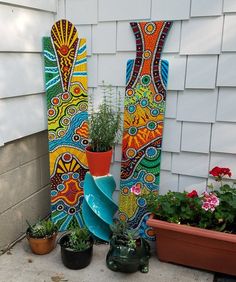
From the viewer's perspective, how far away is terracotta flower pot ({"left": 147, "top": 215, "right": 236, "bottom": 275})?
1760mm

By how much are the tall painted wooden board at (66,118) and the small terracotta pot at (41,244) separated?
0.27m

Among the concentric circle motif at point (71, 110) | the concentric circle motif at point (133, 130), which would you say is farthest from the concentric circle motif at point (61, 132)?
the concentric circle motif at point (133, 130)

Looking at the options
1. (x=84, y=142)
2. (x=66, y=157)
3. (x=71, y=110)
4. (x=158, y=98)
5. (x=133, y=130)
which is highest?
(x=158, y=98)

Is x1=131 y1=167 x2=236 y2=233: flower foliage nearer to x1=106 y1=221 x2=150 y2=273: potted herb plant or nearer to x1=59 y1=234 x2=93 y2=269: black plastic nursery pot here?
x1=106 y1=221 x2=150 y2=273: potted herb plant

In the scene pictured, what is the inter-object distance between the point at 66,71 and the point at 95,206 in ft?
3.10

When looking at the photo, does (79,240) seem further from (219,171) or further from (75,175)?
(219,171)

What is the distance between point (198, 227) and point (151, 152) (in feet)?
1.88

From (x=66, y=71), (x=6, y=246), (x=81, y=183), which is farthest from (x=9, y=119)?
(x=6, y=246)

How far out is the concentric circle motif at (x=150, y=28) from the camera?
198 cm

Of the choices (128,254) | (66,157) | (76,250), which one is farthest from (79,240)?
(66,157)

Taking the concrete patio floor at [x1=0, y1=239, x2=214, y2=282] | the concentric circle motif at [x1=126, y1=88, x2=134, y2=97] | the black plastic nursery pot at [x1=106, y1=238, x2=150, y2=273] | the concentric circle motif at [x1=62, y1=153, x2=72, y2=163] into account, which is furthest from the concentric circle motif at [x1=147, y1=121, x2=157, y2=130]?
the concrete patio floor at [x1=0, y1=239, x2=214, y2=282]

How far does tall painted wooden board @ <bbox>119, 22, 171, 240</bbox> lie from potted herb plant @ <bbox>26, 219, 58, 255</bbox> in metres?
0.51

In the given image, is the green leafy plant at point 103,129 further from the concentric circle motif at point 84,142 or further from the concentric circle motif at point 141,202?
the concentric circle motif at point 141,202

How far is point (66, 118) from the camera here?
2209mm
